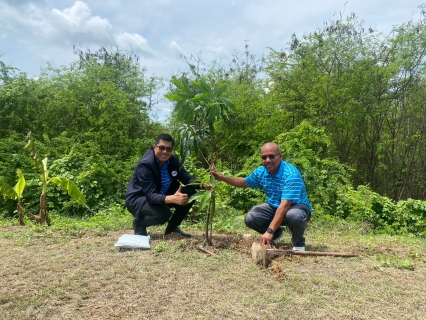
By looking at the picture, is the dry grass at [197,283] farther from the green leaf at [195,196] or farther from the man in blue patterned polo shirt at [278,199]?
the green leaf at [195,196]

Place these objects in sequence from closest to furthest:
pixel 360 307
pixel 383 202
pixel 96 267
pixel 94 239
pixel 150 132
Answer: pixel 360 307 → pixel 96 267 → pixel 94 239 → pixel 383 202 → pixel 150 132

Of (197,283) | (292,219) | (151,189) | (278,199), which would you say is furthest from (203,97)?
(197,283)

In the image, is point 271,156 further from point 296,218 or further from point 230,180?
point 296,218

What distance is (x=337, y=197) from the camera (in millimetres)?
6504

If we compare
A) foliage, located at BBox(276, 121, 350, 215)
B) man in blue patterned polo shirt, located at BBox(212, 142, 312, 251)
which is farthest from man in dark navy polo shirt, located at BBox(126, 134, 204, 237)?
foliage, located at BBox(276, 121, 350, 215)

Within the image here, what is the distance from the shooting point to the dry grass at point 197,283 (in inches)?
89.0

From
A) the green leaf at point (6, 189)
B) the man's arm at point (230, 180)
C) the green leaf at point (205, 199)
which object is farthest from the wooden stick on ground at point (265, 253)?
the green leaf at point (6, 189)

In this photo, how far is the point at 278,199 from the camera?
3744mm

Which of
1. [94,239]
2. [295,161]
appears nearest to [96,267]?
[94,239]

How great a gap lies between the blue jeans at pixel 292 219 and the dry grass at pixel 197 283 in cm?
29

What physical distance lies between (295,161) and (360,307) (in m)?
4.40

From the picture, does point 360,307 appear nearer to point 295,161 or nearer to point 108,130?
point 295,161

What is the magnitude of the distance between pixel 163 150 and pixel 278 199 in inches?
56.9

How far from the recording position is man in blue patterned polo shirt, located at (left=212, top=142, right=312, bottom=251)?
340cm
